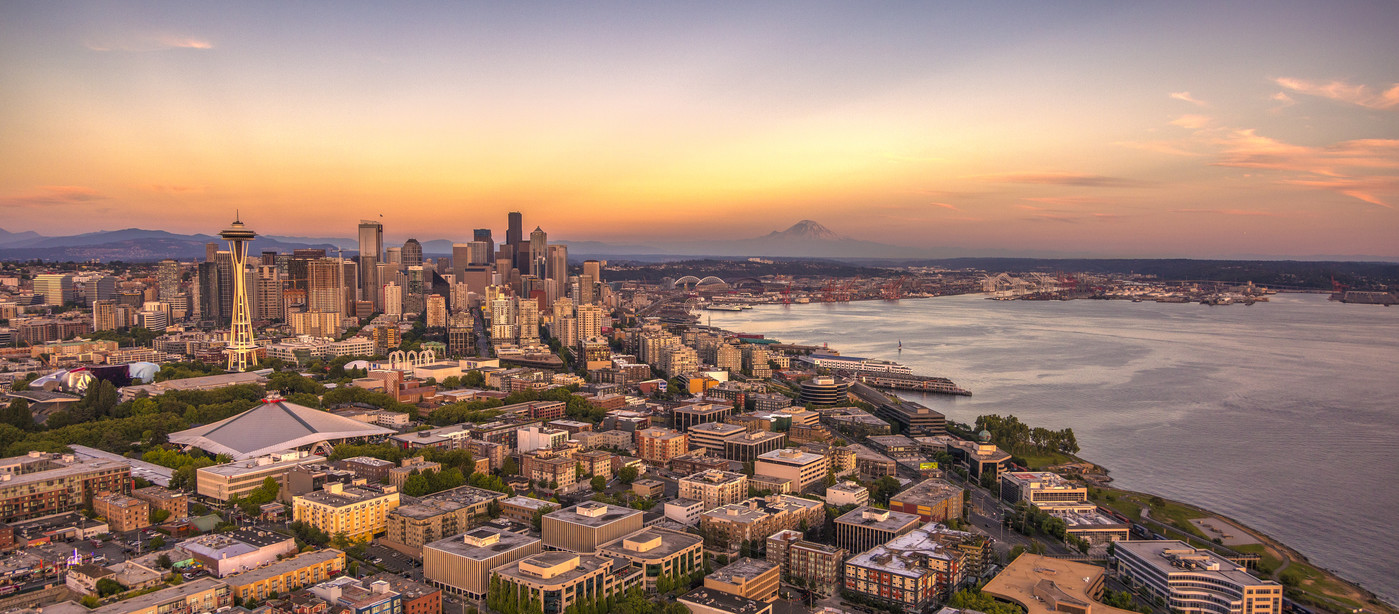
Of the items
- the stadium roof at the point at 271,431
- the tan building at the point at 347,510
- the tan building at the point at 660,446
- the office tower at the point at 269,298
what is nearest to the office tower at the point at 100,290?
the office tower at the point at 269,298

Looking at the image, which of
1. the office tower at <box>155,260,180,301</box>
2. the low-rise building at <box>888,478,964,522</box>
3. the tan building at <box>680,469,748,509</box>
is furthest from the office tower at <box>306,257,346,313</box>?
the low-rise building at <box>888,478,964,522</box>

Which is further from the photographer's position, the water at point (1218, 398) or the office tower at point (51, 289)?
the office tower at point (51, 289)

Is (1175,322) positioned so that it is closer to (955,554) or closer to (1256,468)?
(1256,468)

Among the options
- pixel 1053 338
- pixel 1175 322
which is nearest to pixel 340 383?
pixel 1053 338

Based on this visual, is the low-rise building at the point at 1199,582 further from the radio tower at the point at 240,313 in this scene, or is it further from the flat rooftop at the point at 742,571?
the radio tower at the point at 240,313

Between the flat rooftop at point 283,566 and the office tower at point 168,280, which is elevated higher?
the office tower at point 168,280

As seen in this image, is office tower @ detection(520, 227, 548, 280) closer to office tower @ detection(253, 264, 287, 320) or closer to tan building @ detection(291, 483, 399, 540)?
office tower @ detection(253, 264, 287, 320)
